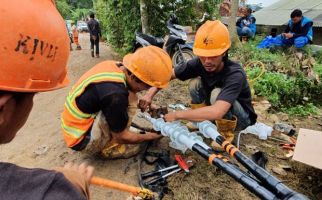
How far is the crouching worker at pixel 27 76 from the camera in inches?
31.2

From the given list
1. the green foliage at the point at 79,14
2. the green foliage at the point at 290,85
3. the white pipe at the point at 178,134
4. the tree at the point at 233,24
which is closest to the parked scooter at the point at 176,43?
the green foliage at the point at 290,85

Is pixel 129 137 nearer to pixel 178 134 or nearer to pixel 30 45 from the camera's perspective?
pixel 178 134

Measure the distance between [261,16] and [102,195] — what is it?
13.9m

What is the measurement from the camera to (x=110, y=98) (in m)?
2.68

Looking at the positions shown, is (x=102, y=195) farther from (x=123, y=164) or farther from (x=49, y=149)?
(x=49, y=149)

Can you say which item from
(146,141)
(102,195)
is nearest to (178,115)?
(146,141)

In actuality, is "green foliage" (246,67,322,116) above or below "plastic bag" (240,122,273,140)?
below

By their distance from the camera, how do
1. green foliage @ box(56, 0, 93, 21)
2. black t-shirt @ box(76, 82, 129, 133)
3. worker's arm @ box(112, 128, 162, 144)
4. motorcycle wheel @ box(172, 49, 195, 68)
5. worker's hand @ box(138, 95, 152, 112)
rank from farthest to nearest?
1. green foliage @ box(56, 0, 93, 21)
2. motorcycle wheel @ box(172, 49, 195, 68)
3. worker's hand @ box(138, 95, 152, 112)
4. worker's arm @ box(112, 128, 162, 144)
5. black t-shirt @ box(76, 82, 129, 133)

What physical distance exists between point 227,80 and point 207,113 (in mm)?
448

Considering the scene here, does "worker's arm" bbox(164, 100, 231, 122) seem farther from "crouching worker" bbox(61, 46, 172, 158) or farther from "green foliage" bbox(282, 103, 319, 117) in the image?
"green foliage" bbox(282, 103, 319, 117)

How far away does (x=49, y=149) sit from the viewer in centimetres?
370

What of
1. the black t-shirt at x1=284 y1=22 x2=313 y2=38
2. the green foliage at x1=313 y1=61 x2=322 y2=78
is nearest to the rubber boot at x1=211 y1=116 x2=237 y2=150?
the green foliage at x1=313 y1=61 x2=322 y2=78

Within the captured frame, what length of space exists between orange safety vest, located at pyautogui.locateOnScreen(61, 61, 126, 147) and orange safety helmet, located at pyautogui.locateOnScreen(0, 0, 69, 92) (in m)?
1.61

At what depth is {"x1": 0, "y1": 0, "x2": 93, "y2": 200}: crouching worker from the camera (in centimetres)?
79
